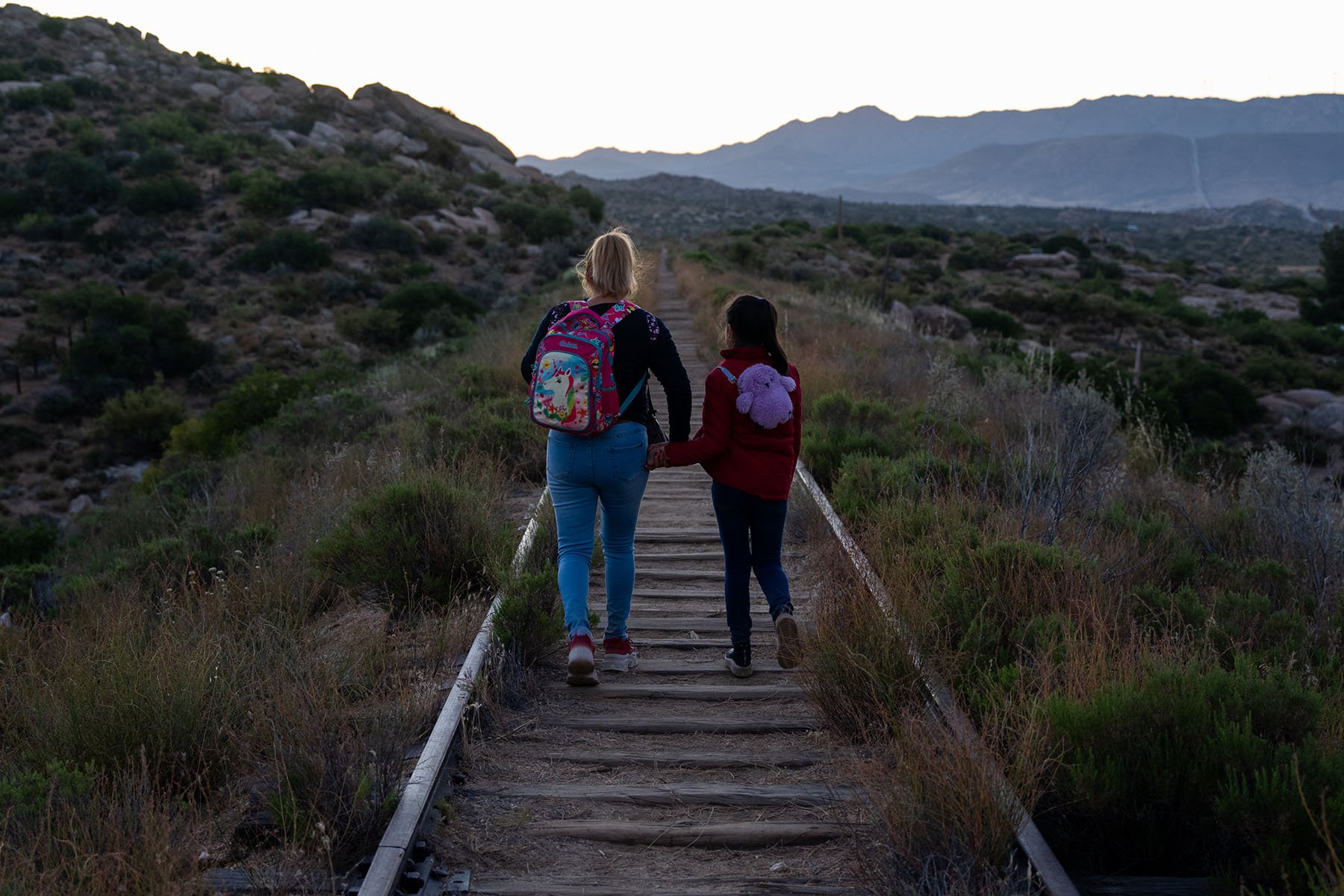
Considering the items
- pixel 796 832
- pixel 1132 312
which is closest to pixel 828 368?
pixel 796 832

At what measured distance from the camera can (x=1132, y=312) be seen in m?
35.1

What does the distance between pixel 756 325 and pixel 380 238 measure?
34491mm

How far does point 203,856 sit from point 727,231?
62.9m

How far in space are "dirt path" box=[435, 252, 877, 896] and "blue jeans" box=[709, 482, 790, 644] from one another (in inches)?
16.4

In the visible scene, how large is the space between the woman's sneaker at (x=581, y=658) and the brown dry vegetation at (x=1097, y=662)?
3.69 feet

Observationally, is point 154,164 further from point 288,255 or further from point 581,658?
point 581,658

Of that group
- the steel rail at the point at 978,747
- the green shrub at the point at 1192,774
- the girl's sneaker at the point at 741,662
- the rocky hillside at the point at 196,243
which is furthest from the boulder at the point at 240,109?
the green shrub at the point at 1192,774

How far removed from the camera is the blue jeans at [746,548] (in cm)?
506

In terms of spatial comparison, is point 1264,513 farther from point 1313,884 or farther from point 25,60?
point 25,60

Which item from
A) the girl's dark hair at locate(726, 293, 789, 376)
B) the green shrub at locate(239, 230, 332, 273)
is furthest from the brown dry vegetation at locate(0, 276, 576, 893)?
the green shrub at locate(239, 230, 332, 273)

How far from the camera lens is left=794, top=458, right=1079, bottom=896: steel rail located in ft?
9.81

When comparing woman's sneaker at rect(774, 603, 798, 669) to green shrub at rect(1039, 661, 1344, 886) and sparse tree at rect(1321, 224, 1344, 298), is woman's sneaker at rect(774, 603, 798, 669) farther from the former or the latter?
sparse tree at rect(1321, 224, 1344, 298)

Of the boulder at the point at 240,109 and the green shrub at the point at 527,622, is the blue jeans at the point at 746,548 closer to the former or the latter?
the green shrub at the point at 527,622

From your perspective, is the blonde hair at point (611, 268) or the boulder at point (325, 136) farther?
the boulder at point (325, 136)
